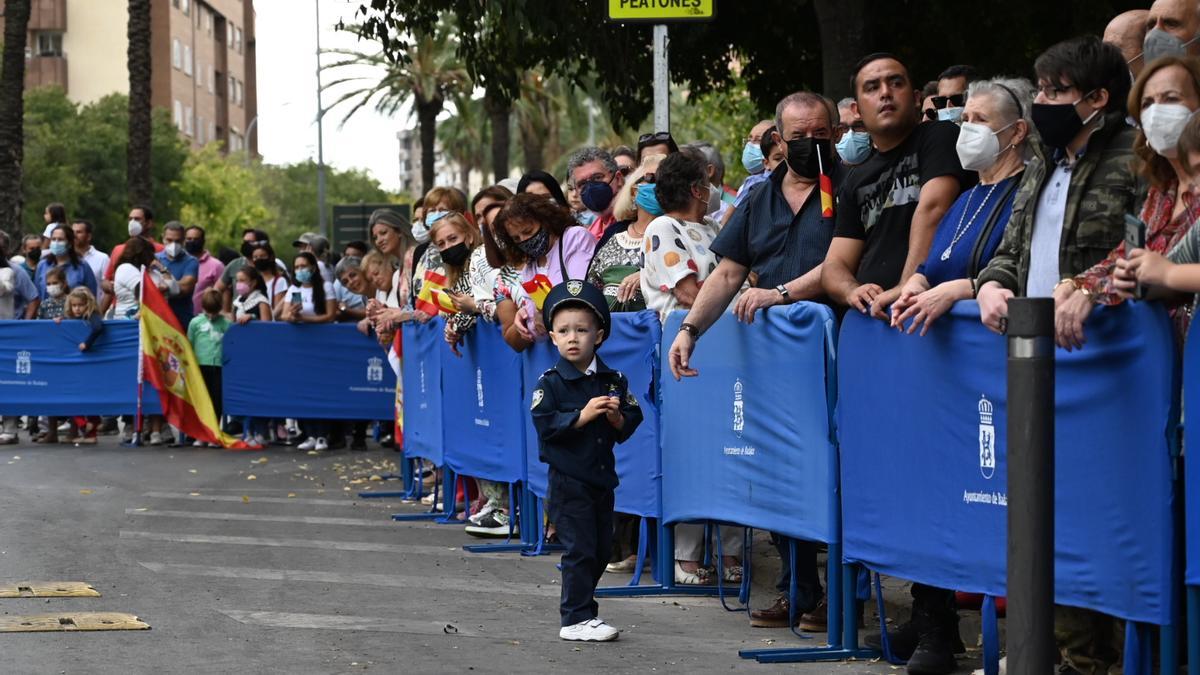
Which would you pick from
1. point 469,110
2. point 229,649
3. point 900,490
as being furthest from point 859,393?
point 469,110

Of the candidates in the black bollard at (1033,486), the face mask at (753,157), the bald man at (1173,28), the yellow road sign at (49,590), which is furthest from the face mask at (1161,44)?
the yellow road sign at (49,590)

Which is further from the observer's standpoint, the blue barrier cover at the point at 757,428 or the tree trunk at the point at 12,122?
the tree trunk at the point at 12,122

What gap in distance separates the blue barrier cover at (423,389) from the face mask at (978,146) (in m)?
6.65

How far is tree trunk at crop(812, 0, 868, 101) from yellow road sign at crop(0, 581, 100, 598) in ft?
28.2

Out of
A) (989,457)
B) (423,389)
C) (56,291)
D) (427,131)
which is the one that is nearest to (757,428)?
(989,457)

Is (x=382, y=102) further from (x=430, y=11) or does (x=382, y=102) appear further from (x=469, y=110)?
(x=430, y=11)

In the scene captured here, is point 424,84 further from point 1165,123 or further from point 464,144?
point 1165,123

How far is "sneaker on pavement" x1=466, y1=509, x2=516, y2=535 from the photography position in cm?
1177

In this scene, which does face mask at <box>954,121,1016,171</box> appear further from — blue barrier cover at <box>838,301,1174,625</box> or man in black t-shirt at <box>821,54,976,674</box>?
blue barrier cover at <box>838,301,1174,625</box>

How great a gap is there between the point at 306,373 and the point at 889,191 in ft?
41.1

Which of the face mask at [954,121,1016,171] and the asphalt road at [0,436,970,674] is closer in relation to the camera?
the face mask at [954,121,1016,171]

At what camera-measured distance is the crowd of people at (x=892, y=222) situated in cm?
589

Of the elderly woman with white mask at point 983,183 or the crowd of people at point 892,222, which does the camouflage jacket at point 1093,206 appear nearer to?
the crowd of people at point 892,222

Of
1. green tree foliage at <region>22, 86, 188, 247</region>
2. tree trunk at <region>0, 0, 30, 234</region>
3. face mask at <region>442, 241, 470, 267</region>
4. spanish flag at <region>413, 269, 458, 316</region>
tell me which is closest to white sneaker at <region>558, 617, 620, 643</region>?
face mask at <region>442, 241, 470, 267</region>
